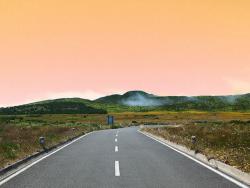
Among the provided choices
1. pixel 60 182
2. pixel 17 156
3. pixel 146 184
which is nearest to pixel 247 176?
pixel 146 184

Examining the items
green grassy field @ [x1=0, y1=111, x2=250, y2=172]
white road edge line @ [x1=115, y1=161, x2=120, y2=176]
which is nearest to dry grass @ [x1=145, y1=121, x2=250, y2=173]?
green grassy field @ [x1=0, y1=111, x2=250, y2=172]

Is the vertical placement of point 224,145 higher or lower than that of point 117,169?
lower

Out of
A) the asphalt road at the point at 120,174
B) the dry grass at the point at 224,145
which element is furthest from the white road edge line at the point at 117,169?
the dry grass at the point at 224,145

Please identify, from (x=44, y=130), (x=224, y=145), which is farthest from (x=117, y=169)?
(x=44, y=130)

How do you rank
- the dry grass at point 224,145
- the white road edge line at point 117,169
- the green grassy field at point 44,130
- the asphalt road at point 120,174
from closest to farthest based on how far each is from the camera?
the asphalt road at point 120,174 < the white road edge line at point 117,169 < the dry grass at point 224,145 < the green grassy field at point 44,130

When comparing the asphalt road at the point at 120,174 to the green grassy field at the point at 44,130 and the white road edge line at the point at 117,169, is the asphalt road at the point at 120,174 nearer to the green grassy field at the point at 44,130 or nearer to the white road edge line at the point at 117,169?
the white road edge line at the point at 117,169

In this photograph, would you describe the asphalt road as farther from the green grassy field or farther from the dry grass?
the green grassy field

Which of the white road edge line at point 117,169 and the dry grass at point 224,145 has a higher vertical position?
the white road edge line at point 117,169

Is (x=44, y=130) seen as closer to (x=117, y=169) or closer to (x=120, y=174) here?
(x=117, y=169)

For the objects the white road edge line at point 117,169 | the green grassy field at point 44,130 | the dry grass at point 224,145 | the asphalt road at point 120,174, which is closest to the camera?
the asphalt road at point 120,174

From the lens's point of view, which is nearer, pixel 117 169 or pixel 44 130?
pixel 117 169

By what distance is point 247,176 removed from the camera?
11227mm

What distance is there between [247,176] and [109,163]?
5.67m

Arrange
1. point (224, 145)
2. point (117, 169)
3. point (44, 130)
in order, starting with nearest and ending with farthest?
point (117, 169), point (224, 145), point (44, 130)
